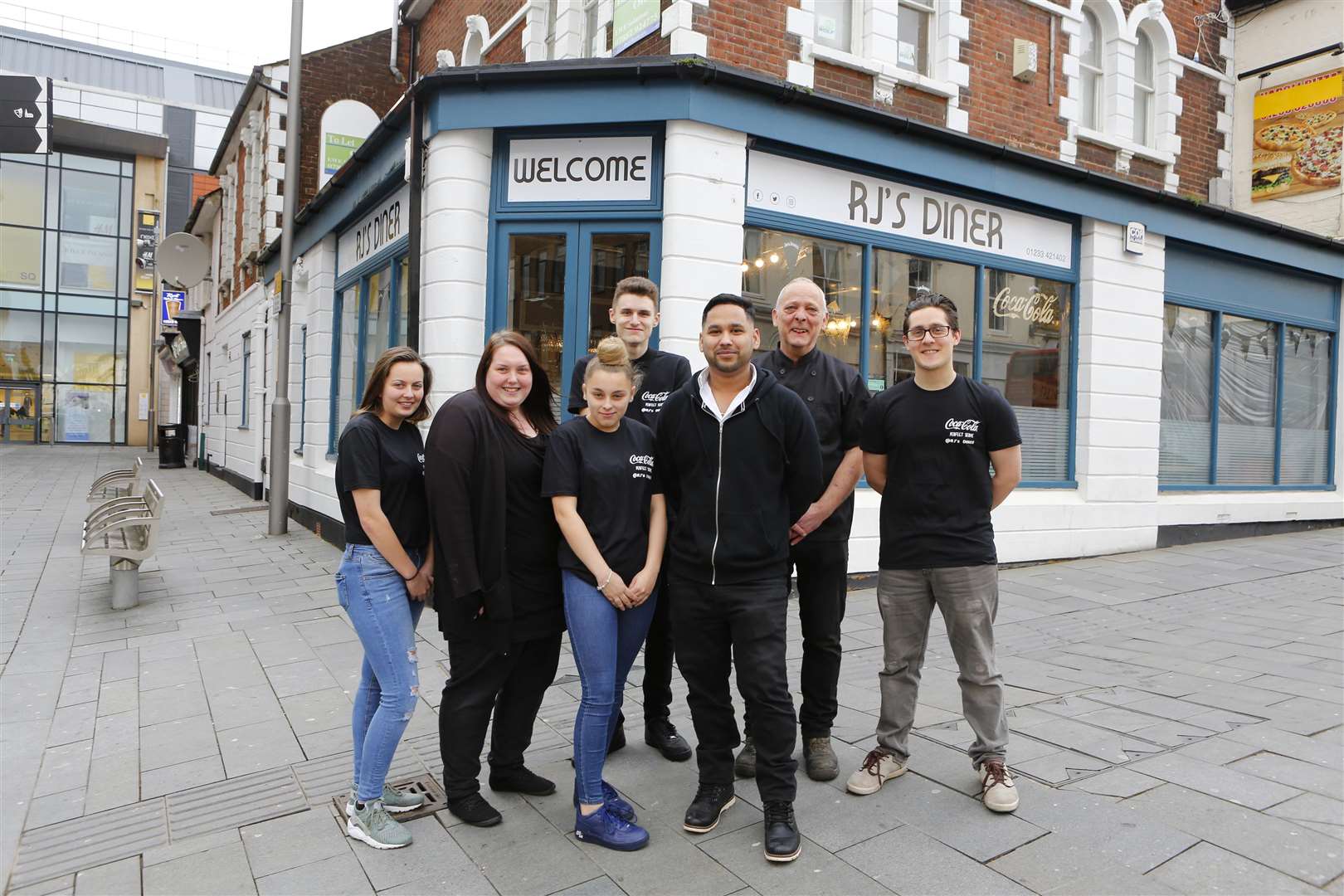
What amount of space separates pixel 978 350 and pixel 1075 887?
7200 mm

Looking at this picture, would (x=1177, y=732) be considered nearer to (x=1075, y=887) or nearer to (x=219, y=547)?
(x=1075, y=887)

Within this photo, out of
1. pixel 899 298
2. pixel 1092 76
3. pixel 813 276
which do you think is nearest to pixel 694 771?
pixel 813 276

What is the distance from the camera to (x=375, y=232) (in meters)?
10.5

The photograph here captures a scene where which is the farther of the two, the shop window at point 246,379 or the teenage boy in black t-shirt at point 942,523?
the shop window at point 246,379

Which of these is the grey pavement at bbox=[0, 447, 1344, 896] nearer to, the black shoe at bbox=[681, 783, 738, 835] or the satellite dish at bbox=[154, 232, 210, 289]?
the black shoe at bbox=[681, 783, 738, 835]

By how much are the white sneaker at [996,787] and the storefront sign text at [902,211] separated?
5.45 metres

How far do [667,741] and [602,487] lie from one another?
147 cm

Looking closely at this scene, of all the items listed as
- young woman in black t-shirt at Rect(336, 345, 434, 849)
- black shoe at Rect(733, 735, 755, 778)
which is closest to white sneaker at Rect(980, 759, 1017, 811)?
black shoe at Rect(733, 735, 755, 778)

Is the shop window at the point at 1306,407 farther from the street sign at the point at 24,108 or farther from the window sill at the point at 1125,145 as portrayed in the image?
the street sign at the point at 24,108

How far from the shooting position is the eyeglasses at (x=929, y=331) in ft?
11.8

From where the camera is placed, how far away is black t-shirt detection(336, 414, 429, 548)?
3.20 metres

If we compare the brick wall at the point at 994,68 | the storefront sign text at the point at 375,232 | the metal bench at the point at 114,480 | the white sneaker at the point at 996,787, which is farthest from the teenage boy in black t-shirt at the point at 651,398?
the metal bench at the point at 114,480

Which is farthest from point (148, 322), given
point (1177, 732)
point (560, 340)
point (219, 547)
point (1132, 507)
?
point (1177, 732)

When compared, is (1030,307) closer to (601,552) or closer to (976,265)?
(976,265)
